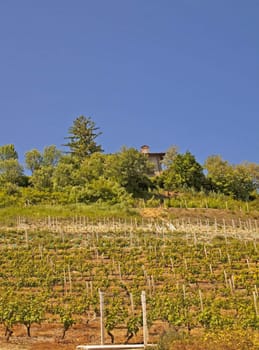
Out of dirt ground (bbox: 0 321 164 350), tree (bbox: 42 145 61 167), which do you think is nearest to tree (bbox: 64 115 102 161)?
tree (bbox: 42 145 61 167)

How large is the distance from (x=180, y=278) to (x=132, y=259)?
11.0ft

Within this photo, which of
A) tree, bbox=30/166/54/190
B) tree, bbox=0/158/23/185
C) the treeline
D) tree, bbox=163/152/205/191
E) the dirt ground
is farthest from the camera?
tree, bbox=0/158/23/185

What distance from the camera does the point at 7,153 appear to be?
1975 inches

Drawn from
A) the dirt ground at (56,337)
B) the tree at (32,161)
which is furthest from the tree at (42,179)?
the dirt ground at (56,337)

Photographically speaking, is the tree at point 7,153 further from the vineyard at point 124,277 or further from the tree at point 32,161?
the vineyard at point 124,277

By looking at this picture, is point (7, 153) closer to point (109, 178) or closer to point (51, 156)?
point (51, 156)

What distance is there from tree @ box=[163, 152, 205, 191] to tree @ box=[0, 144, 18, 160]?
1718cm

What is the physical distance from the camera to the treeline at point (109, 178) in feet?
130

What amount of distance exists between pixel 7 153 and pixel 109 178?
571 inches

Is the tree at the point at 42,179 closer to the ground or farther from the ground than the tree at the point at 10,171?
closer to the ground

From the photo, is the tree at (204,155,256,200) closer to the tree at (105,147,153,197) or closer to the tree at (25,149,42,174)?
the tree at (105,147,153,197)

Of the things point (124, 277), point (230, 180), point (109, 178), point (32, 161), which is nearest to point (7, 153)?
point (32, 161)

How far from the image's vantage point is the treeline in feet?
130

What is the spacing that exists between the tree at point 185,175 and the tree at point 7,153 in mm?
17176
